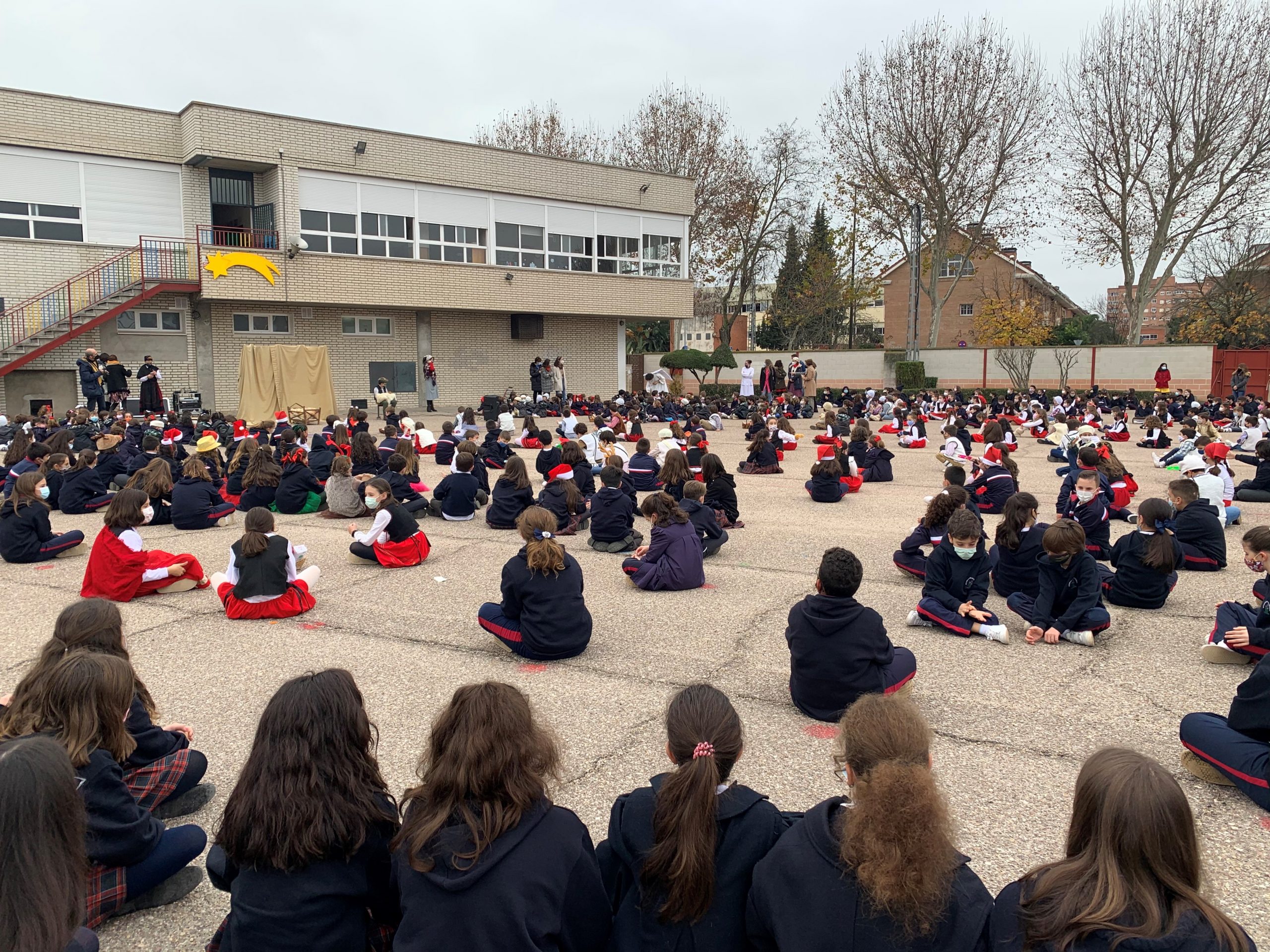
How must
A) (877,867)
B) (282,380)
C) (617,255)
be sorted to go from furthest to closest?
(617,255)
(282,380)
(877,867)

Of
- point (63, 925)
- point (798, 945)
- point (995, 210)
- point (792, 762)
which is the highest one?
point (995, 210)

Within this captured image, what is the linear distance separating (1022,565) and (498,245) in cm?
2666

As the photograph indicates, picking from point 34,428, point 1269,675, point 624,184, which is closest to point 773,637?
point 1269,675

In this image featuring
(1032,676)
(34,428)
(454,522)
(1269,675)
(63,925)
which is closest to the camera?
(63,925)

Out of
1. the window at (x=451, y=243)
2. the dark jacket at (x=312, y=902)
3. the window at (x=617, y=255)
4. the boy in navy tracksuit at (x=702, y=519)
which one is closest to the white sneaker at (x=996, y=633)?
the boy in navy tracksuit at (x=702, y=519)

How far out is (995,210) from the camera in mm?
39375

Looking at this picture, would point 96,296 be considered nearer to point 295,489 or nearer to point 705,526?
point 295,489

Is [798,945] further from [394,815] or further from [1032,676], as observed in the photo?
[1032,676]

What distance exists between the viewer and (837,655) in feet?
17.1

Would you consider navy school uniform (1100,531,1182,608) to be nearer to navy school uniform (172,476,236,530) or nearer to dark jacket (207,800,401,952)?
dark jacket (207,800,401,952)

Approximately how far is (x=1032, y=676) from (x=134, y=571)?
24.1 ft

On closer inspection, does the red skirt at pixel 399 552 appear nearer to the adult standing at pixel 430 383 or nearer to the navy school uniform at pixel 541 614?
the navy school uniform at pixel 541 614

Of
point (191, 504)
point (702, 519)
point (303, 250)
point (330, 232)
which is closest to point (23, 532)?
point (191, 504)

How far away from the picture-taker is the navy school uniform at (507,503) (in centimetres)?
1105
